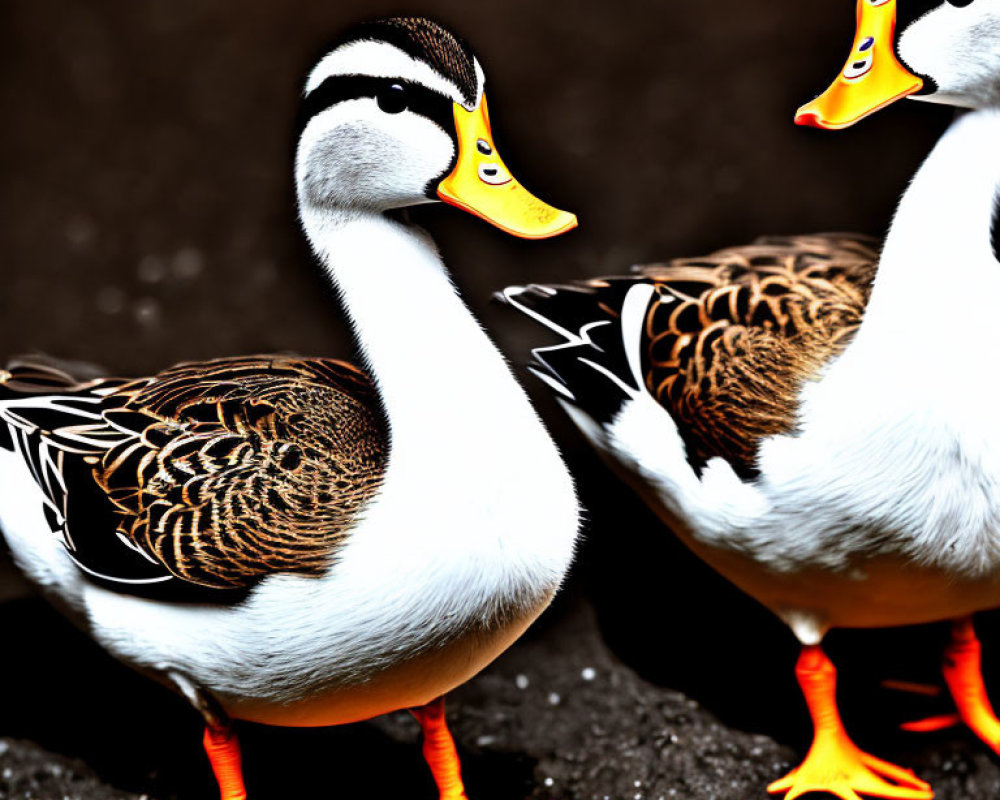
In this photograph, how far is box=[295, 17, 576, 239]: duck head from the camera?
6.89 feet

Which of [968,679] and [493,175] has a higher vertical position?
[493,175]

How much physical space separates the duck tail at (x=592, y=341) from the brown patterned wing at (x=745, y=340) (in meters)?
0.04

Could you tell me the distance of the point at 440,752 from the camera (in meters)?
2.64

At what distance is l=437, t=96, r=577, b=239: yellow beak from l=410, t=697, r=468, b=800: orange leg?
3.38ft

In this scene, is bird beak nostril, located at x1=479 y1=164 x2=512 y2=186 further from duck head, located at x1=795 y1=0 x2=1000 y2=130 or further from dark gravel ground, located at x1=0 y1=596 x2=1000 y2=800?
dark gravel ground, located at x1=0 y1=596 x2=1000 y2=800

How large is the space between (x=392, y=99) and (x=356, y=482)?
650mm

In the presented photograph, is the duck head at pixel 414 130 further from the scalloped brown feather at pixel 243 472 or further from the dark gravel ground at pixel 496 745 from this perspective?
the dark gravel ground at pixel 496 745

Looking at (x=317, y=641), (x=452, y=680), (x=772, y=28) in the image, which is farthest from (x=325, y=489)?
(x=772, y=28)

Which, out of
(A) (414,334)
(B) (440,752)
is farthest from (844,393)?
(B) (440,752)

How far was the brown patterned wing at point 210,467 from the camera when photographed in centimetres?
226

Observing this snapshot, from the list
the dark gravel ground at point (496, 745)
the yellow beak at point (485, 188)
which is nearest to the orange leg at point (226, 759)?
the dark gravel ground at point (496, 745)

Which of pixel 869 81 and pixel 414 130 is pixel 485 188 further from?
pixel 869 81

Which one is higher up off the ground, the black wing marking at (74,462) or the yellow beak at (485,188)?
the yellow beak at (485,188)

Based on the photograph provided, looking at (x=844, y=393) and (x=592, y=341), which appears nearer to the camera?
(x=844, y=393)
